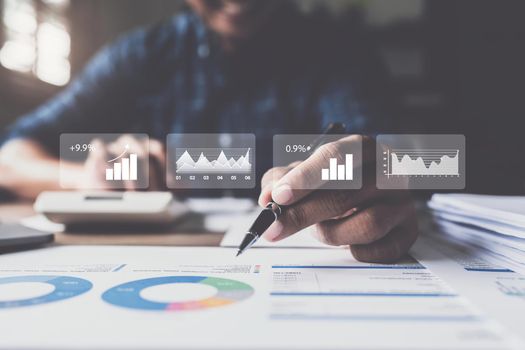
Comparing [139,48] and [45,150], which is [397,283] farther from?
[139,48]

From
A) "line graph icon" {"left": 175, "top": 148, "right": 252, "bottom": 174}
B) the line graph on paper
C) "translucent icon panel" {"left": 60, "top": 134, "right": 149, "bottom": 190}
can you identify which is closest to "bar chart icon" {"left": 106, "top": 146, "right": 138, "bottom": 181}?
"translucent icon panel" {"left": 60, "top": 134, "right": 149, "bottom": 190}

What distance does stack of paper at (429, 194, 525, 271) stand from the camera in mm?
301

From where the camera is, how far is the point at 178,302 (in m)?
0.23

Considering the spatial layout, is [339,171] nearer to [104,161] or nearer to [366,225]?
[366,225]

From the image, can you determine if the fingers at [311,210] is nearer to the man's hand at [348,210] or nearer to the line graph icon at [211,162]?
the man's hand at [348,210]

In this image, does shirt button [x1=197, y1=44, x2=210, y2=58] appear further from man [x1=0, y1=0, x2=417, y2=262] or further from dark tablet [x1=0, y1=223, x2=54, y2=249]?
dark tablet [x1=0, y1=223, x2=54, y2=249]

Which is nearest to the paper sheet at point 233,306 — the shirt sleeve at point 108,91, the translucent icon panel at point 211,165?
the translucent icon panel at point 211,165

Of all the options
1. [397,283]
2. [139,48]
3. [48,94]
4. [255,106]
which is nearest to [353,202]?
[397,283]

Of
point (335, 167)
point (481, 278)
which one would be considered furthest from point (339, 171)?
point (481, 278)

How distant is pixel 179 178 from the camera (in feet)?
1.45

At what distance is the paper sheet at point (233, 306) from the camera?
18cm

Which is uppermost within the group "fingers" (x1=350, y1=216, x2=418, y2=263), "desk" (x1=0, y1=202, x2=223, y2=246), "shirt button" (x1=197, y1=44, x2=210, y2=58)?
"shirt button" (x1=197, y1=44, x2=210, y2=58)

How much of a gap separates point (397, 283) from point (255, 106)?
80 cm

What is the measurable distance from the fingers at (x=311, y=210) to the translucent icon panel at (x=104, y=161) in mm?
270
